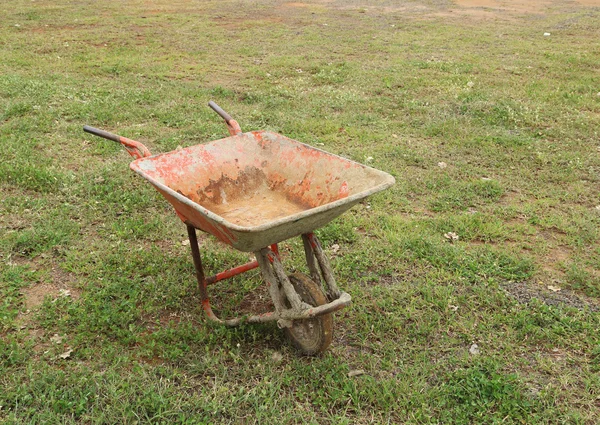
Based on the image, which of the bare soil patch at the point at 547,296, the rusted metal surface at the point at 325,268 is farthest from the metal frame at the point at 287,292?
the bare soil patch at the point at 547,296

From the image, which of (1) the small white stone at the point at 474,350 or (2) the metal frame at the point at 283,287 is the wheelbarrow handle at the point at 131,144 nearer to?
(2) the metal frame at the point at 283,287

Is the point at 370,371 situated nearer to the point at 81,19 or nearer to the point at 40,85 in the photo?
the point at 40,85

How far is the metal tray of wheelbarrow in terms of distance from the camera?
3.25 m

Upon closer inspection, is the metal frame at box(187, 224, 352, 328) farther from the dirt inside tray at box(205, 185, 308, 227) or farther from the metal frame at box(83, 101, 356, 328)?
the dirt inside tray at box(205, 185, 308, 227)

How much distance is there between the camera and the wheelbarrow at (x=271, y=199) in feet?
9.53

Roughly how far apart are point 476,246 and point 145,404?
9.45 feet

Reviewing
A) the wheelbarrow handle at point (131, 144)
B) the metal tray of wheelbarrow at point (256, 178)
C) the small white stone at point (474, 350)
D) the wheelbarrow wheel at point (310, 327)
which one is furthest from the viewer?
the wheelbarrow handle at point (131, 144)

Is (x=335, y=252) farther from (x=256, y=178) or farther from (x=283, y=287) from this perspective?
(x=283, y=287)

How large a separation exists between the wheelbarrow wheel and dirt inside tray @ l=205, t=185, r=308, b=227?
1.54 feet

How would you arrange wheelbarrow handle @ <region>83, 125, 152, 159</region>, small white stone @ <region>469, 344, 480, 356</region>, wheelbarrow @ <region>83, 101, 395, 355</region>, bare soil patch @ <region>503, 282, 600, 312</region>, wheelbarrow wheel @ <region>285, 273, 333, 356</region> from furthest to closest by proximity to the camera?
bare soil patch @ <region>503, 282, 600, 312</region>
wheelbarrow handle @ <region>83, 125, 152, 159</region>
small white stone @ <region>469, 344, 480, 356</region>
wheelbarrow wheel @ <region>285, 273, 333, 356</region>
wheelbarrow @ <region>83, 101, 395, 355</region>

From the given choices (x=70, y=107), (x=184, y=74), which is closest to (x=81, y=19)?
(x=184, y=74)

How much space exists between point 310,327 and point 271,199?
965mm

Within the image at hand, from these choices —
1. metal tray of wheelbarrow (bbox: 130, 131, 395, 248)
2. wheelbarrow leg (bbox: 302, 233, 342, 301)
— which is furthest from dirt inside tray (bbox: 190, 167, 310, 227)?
wheelbarrow leg (bbox: 302, 233, 342, 301)

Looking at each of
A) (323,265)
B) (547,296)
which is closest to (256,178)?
(323,265)
